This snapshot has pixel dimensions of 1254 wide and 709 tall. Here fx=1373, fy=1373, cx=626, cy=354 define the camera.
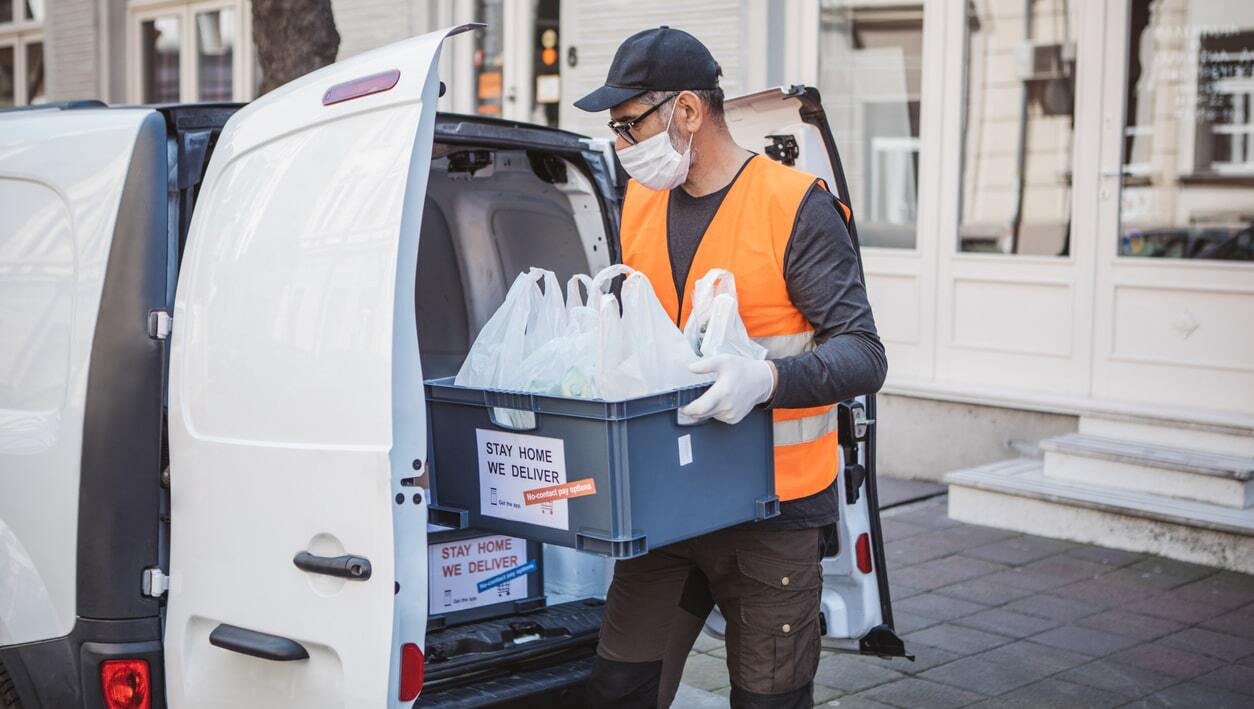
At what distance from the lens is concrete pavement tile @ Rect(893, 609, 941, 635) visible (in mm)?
5254

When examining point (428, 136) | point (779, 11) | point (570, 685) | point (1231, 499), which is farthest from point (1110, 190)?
point (428, 136)

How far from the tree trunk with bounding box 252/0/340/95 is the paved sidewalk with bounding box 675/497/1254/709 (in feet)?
10.5

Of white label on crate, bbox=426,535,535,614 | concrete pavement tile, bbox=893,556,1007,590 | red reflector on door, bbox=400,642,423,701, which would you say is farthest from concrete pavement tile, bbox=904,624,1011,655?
red reflector on door, bbox=400,642,423,701

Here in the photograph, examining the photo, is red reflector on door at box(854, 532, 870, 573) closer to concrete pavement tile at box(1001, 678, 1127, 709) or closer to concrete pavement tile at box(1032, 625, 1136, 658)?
concrete pavement tile at box(1001, 678, 1127, 709)

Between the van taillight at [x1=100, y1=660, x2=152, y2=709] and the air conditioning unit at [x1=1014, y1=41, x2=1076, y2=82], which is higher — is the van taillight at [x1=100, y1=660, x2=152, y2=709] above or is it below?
below

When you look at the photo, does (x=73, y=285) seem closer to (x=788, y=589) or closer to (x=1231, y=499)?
(x=788, y=589)

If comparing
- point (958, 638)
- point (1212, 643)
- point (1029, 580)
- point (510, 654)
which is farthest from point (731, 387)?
point (1029, 580)

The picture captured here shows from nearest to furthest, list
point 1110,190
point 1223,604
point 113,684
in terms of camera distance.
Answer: point 113,684 < point 1223,604 < point 1110,190

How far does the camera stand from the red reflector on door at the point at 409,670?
8.66ft

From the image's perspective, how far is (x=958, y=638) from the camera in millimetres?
5160

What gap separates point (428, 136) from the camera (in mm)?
2590

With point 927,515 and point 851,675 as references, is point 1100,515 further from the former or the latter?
point 851,675

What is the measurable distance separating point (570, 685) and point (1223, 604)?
3.24m

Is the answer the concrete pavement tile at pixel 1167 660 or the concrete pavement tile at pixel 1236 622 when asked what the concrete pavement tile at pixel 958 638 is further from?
the concrete pavement tile at pixel 1236 622
